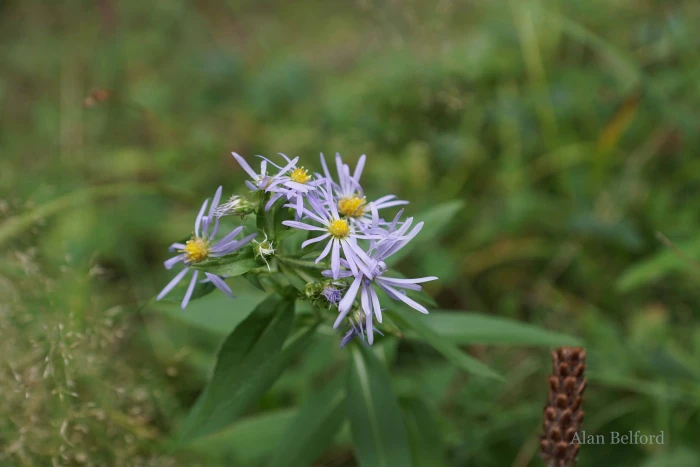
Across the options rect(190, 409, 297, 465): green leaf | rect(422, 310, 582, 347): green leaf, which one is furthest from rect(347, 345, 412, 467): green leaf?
rect(190, 409, 297, 465): green leaf

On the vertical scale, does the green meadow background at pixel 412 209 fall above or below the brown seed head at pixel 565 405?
above

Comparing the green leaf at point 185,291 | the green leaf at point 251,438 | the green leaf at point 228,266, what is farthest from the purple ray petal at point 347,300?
the green leaf at point 251,438

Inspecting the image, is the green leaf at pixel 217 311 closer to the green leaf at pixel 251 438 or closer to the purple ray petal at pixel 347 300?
the green leaf at pixel 251 438

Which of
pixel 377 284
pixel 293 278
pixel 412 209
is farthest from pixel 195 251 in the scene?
pixel 412 209

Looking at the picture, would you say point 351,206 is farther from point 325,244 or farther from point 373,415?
point 373,415

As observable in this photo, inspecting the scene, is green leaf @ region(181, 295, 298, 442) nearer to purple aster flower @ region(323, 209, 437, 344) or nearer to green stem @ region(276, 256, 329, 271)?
green stem @ region(276, 256, 329, 271)

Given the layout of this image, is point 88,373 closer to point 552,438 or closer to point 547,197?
point 552,438
